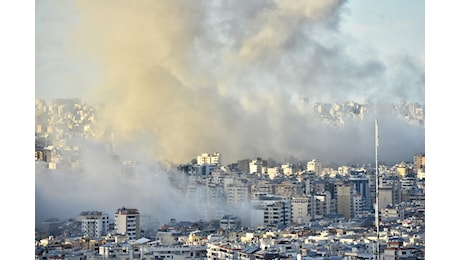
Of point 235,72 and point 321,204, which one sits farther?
point 321,204

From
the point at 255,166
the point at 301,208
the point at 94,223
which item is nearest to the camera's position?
the point at 94,223

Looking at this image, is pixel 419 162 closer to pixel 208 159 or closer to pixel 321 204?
pixel 321 204

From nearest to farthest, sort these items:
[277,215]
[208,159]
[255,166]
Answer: [208,159]
[255,166]
[277,215]

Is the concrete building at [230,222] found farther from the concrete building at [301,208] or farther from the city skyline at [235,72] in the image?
the city skyline at [235,72]

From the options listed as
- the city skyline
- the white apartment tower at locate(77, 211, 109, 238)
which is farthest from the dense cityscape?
the city skyline

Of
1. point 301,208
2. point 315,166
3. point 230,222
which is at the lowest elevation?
point 230,222

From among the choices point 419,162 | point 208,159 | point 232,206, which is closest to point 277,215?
point 232,206

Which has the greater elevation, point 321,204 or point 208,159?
point 208,159
